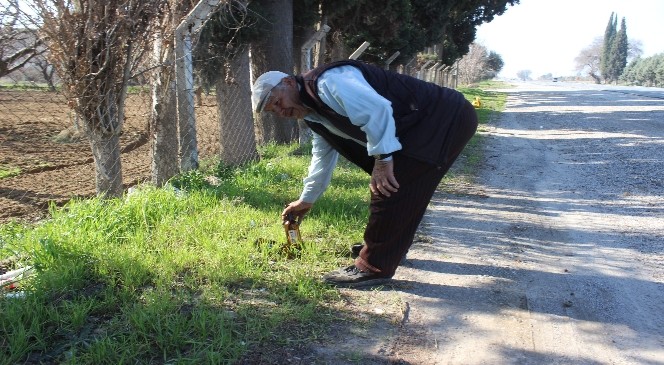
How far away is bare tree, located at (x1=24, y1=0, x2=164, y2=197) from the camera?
4043 mm

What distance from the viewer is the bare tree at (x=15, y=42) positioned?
400 cm

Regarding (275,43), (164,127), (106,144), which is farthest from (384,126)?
(275,43)

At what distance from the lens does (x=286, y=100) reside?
9.71 feet

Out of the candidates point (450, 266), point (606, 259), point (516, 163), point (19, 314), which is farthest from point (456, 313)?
point (516, 163)

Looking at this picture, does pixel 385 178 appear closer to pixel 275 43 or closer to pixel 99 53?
pixel 99 53

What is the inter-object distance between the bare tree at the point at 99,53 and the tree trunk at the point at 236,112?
296cm

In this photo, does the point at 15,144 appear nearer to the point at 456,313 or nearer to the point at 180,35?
the point at 180,35

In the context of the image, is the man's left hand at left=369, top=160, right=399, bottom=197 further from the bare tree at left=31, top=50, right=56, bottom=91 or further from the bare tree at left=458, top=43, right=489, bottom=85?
the bare tree at left=458, top=43, right=489, bottom=85

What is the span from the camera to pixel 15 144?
15578 millimetres

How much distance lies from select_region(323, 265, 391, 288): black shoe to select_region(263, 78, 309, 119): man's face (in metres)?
1.07

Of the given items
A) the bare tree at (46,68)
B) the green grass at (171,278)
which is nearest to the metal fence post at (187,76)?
the green grass at (171,278)

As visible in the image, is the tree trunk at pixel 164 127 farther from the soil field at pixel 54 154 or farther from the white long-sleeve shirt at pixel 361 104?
the white long-sleeve shirt at pixel 361 104

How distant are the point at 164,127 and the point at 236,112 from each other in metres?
2.34

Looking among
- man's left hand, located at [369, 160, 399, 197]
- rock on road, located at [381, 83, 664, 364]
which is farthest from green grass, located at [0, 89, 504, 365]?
man's left hand, located at [369, 160, 399, 197]
